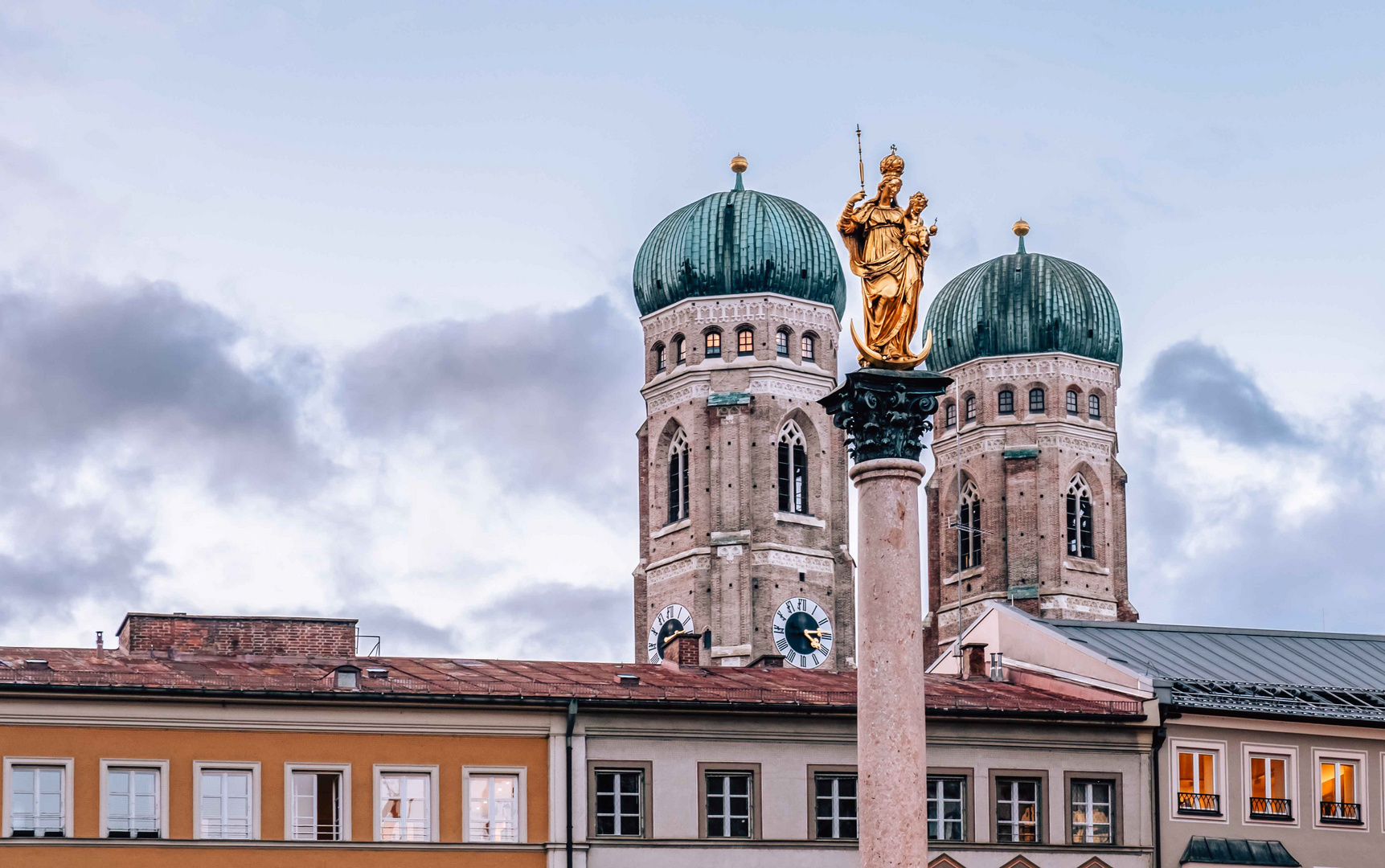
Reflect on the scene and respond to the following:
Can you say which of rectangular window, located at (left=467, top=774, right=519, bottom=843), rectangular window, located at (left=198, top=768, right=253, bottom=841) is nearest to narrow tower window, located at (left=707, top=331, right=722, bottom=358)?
rectangular window, located at (left=467, top=774, right=519, bottom=843)

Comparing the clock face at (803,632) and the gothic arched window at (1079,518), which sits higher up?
the gothic arched window at (1079,518)

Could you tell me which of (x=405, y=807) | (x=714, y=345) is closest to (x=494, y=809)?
(x=405, y=807)

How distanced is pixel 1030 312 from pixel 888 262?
12159 cm

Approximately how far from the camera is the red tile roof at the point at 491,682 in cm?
6094

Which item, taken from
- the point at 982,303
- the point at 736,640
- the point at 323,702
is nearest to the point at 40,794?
the point at 323,702

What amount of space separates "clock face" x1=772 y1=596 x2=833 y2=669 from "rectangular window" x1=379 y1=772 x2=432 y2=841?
270 feet

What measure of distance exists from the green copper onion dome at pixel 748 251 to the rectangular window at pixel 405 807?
9193 centimetres

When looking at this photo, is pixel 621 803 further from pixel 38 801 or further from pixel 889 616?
pixel 889 616

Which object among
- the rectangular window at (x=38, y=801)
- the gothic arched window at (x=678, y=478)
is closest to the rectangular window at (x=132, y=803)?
the rectangular window at (x=38, y=801)

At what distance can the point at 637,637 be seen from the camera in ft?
491

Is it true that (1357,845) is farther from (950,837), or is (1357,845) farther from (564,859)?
(564,859)

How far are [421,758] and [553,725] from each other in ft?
9.73

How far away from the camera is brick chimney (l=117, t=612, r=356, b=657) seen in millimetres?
72938

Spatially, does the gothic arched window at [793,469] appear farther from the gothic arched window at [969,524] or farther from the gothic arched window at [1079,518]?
the gothic arched window at [1079,518]
